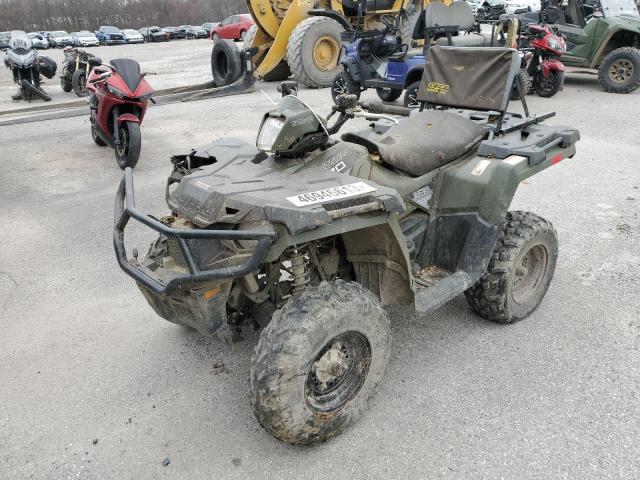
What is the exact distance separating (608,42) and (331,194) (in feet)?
36.7

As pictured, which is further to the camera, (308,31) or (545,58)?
(308,31)

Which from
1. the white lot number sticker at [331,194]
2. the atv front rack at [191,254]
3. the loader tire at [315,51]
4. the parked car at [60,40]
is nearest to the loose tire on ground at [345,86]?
the loader tire at [315,51]

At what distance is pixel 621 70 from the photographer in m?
10.8

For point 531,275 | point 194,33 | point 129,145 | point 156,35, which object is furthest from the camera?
point 194,33

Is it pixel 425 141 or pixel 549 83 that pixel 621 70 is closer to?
pixel 549 83

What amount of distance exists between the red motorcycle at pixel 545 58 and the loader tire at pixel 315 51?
4.12 m

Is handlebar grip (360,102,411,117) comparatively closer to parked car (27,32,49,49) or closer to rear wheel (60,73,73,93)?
rear wheel (60,73,73,93)

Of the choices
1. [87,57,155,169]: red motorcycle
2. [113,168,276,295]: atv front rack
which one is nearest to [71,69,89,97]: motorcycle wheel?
[87,57,155,169]: red motorcycle

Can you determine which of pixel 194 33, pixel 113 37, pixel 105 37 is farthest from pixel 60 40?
pixel 194 33

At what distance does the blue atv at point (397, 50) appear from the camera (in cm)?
908

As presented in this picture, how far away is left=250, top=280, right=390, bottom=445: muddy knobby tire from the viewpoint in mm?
2227

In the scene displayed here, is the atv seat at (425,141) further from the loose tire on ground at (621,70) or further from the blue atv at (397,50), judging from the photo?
the loose tire on ground at (621,70)

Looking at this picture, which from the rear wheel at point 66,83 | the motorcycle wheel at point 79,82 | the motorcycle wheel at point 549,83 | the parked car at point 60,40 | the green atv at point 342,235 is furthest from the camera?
the parked car at point 60,40

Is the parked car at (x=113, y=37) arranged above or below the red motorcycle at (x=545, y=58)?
below
